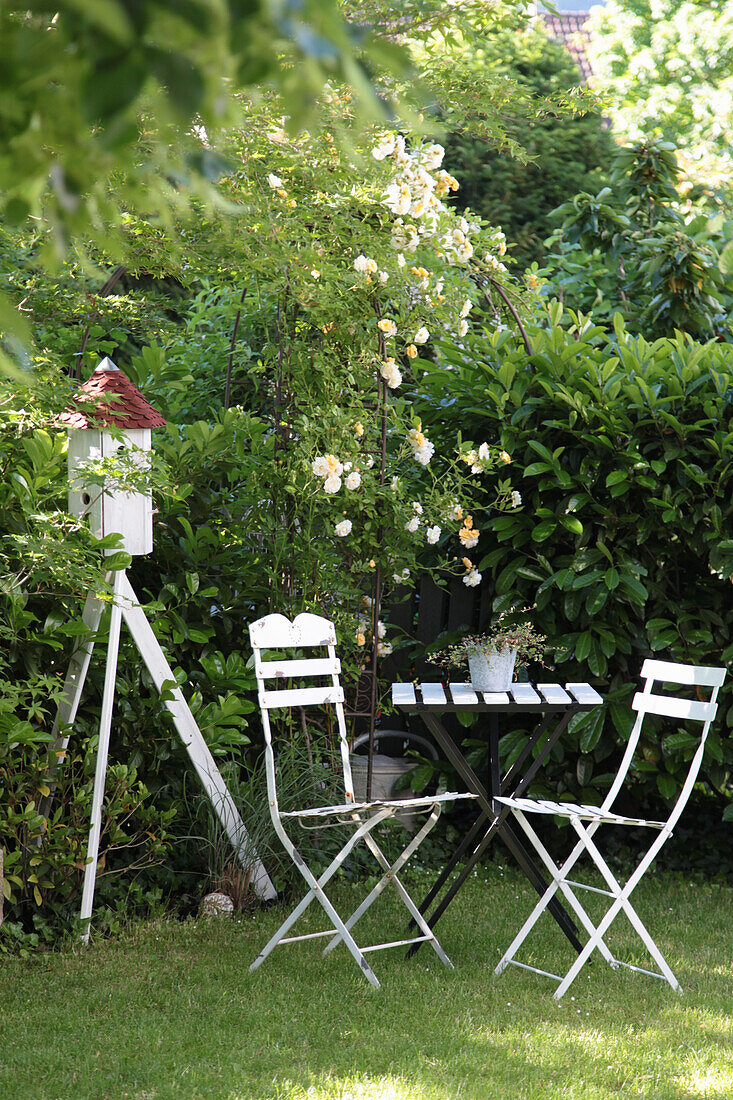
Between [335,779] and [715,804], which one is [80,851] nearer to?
[335,779]

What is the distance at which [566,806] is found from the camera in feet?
11.6

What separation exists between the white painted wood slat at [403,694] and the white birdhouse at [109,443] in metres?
1.05

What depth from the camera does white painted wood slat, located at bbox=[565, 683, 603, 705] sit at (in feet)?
11.9

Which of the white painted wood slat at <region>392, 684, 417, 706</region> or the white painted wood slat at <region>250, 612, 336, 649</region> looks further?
the white painted wood slat at <region>250, 612, 336, 649</region>

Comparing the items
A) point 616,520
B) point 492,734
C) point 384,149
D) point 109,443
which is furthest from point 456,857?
point 384,149

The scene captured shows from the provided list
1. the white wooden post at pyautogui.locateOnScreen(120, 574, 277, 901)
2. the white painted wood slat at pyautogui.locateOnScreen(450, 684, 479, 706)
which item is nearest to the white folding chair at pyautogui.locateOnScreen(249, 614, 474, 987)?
the white wooden post at pyautogui.locateOnScreen(120, 574, 277, 901)

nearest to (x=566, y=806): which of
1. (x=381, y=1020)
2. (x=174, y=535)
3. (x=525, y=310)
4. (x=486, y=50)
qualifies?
(x=381, y=1020)

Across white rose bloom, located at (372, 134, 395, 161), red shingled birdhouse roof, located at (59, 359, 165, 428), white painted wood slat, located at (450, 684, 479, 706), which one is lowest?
white painted wood slat, located at (450, 684, 479, 706)

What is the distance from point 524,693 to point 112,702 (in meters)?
1.51

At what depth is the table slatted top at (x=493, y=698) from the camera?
11.6ft

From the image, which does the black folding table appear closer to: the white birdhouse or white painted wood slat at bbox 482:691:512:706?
white painted wood slat at bbox 482:691:512:706

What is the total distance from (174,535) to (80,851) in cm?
138

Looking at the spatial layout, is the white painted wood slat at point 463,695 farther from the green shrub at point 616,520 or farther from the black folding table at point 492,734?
the green shrub at point 616,520

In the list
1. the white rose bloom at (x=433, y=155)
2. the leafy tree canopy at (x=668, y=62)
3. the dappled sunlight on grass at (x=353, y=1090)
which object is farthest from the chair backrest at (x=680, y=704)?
the leafy tree canopy at (x=668, y=62)
